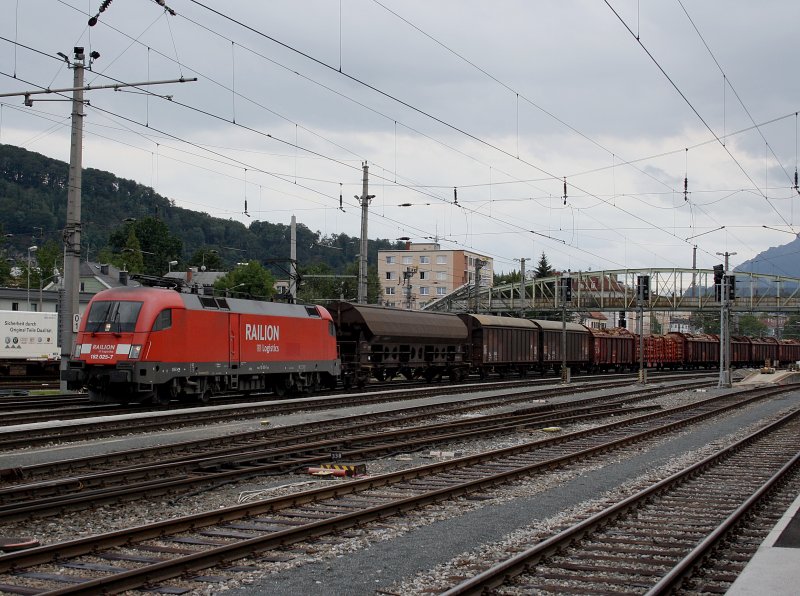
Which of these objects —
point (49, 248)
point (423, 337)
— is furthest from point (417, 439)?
point (49, 248)

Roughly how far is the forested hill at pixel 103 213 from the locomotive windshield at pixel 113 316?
136780mm

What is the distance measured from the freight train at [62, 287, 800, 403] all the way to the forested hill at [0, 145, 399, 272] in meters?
119

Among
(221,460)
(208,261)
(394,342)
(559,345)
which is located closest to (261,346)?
(394,342)

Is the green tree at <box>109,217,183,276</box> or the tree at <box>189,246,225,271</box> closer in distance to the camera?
the green tree at <box>109,217,183,276</box>

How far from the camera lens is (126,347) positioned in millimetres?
22656

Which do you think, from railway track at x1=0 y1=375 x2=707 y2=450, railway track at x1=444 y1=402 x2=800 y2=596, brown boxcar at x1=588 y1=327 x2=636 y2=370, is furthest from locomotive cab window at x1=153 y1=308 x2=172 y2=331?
brown boxcar at x1=588 y1=327 x2=636 y2=370

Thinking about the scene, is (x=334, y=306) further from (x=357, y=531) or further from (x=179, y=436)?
(x=357, y=531)

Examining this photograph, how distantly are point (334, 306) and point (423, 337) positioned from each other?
4.86 meters

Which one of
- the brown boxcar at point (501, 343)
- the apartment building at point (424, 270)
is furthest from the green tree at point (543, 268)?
the brown boxcar at point (501, 343)

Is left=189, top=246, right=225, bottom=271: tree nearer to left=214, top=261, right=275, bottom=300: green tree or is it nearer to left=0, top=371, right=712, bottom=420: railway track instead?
left=214, top=261, right=275, bottom=300: green tree

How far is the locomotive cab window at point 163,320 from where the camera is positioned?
901 inches

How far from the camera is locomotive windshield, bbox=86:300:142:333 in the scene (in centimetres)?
2294

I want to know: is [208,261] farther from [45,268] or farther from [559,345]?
[559,345]

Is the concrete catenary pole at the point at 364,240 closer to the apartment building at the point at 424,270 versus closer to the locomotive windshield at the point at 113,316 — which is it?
the locomotive windshield at the point at 113,316
